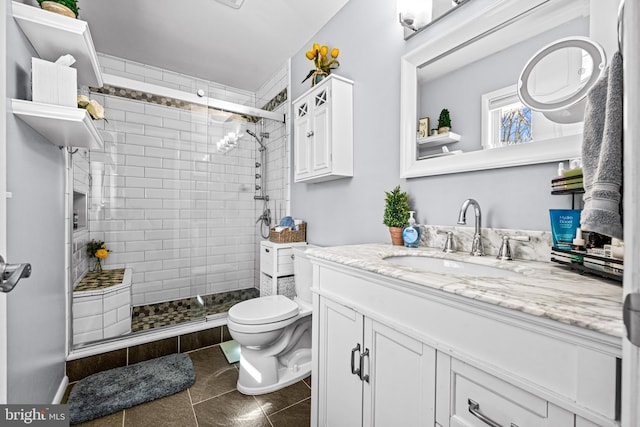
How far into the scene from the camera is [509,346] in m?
0.62

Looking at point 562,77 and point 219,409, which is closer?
point 562,77

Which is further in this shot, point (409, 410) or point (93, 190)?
point (93, 190)

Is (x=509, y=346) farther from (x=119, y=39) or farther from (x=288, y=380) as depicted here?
(x=119, y=39)

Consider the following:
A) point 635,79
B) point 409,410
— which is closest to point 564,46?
point 635,79

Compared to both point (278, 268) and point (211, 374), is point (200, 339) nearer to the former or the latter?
point (211, 374)

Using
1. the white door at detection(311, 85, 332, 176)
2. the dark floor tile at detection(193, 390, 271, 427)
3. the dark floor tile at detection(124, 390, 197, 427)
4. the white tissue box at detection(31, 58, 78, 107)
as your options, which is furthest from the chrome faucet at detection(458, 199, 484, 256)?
the white tissue box at detection(31, 58, 78, 107)

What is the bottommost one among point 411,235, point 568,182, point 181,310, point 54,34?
point 181,310

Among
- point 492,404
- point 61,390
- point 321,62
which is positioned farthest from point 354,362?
point 321,62

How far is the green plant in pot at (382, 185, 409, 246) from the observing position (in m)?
1.50

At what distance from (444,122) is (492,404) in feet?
3.86

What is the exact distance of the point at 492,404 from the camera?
0.66m

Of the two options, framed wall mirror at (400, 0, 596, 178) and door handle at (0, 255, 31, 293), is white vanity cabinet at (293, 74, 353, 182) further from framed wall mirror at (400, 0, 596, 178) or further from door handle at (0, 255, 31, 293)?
door handle at (0, 255, 31, 293)

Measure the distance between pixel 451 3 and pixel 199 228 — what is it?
263cm

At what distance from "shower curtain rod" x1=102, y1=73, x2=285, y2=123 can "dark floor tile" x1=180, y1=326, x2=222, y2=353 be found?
1976 millimetres
